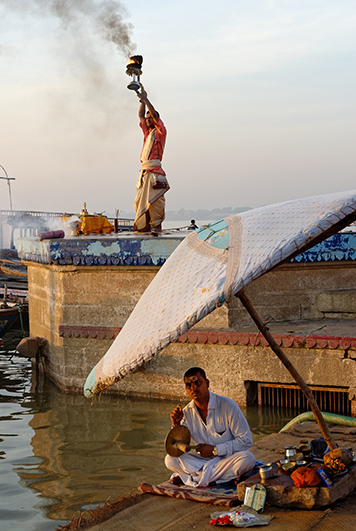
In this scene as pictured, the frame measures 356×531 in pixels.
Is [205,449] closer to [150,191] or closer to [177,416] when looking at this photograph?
[177,416]

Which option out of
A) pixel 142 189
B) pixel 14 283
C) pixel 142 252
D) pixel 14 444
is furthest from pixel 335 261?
pixel 14 283

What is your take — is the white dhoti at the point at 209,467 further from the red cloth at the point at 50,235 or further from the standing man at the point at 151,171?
the standing man at the point at 151,171

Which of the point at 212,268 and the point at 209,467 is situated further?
the point at 209,467

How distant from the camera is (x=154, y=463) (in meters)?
6.99

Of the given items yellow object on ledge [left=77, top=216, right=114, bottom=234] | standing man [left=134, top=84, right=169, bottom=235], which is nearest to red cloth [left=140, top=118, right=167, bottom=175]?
standing man [left=134, top=84, right=169, bottom=235]

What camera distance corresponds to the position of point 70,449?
24.8 ft

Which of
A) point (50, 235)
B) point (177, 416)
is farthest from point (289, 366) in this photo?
point (50, 235)

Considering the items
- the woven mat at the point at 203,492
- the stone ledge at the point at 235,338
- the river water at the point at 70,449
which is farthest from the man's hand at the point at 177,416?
the stone ledge at the point at 235,338

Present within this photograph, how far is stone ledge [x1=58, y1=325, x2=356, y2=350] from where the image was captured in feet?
26.2

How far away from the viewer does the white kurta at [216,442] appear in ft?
16.1

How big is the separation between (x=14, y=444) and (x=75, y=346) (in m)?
2.29

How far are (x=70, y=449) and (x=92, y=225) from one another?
26.4 ft

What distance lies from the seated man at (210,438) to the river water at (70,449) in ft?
4.58

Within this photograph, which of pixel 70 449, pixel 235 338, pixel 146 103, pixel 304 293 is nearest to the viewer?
pixel 70 449
